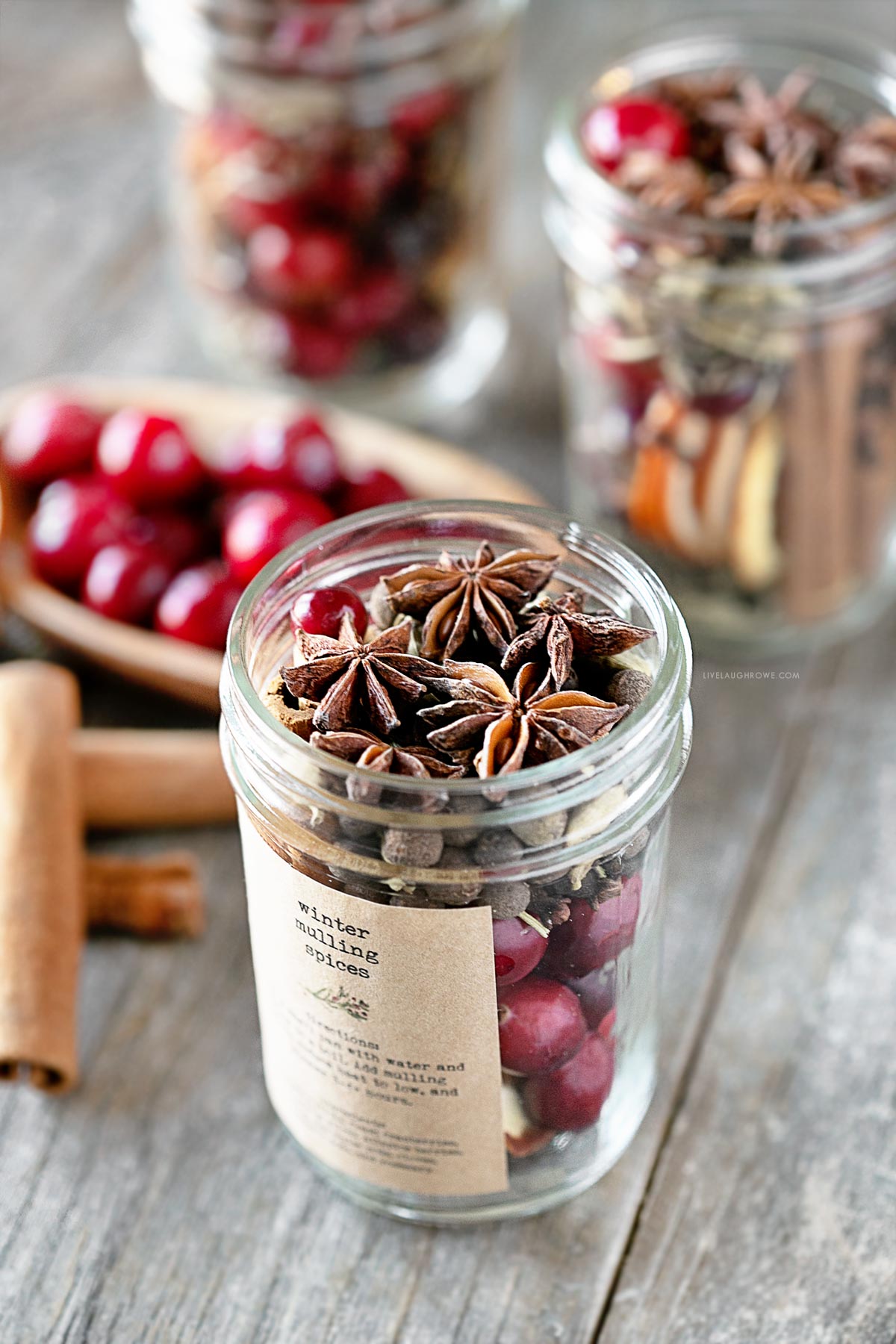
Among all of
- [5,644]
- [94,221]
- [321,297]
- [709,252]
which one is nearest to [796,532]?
[709,252]

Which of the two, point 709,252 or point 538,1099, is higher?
point 709,252

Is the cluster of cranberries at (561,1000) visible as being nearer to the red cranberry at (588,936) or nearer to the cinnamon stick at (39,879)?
the red cranberry at (588,936)

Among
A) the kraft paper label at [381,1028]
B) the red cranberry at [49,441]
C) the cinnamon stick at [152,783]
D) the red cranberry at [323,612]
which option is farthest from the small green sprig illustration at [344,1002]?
the red cranberry at [49,441]

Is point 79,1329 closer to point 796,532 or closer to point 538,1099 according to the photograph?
point 538,1099

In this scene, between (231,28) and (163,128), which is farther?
(163,128)

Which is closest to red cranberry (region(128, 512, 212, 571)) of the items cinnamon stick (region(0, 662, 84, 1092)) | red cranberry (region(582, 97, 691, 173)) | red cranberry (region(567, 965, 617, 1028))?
cinnamon stick (region(0, 662, 84, 1092))
